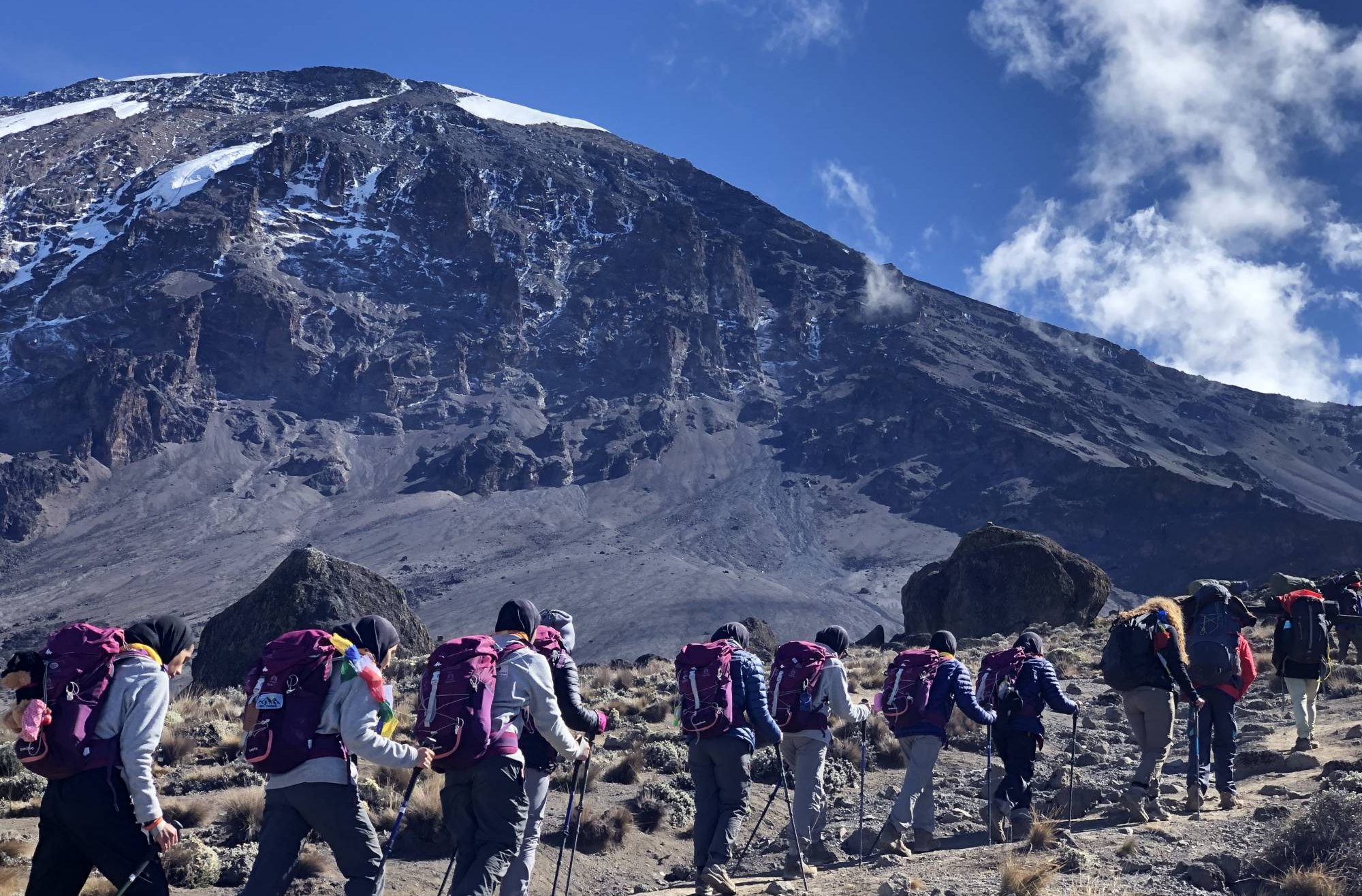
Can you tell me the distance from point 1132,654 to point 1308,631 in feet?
11.5

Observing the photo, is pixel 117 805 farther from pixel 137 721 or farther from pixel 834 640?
pixel 834 640

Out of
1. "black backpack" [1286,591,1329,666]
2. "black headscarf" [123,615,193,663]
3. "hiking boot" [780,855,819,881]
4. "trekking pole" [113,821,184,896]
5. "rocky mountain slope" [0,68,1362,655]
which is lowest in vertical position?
"hiking boot" [780,855,819,881]

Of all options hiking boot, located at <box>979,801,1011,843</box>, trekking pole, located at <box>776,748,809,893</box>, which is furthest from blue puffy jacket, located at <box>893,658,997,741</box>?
trekking pole, located at <box>776,748,809,893</box>

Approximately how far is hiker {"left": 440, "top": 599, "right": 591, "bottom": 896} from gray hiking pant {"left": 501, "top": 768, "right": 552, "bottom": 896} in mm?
217

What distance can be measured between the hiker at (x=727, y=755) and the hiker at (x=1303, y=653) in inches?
261

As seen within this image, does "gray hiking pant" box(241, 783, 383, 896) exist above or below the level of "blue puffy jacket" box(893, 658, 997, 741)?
below

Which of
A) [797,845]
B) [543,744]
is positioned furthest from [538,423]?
[543,744]

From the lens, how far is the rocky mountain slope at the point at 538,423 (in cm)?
10894

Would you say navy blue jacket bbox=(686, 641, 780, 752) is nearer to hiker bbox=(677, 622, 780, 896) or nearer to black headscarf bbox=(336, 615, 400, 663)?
hiker bbox=(677, 622, 780, 896)

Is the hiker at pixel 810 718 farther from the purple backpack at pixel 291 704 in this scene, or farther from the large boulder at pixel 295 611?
the large boulder at pixel 295 611

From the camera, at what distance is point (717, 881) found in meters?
7.58

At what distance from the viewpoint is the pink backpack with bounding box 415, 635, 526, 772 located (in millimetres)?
6270

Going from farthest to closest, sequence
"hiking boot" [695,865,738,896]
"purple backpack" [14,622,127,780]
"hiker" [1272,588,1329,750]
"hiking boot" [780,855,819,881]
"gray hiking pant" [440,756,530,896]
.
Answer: "hiker" [1272,588,1329,750], "hiking boot" [780,855,819,881], "hiking boot" [695,865,738,896], "gray hiking pant" [440,756,530,896], "purple backpack" [14,622,127,780]

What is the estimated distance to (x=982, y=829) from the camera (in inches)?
393
